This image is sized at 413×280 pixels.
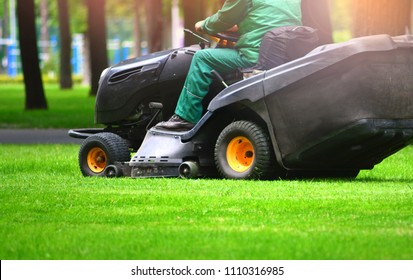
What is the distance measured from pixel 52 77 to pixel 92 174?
2280 inches

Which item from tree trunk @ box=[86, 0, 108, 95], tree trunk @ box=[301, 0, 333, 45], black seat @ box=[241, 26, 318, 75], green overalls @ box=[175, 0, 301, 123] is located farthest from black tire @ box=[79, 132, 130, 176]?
tree trunk @ box=[86, 0, 108, 95]

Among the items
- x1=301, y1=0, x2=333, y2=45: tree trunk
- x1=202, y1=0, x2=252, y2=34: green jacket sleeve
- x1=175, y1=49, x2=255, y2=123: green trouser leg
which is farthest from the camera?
x1=301, y1=0, x2=333, y2=45: tree trunk

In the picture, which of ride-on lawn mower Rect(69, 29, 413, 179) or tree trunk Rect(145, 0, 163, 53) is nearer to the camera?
ride-on lawn mower Rect(69, 29, 413, 179)

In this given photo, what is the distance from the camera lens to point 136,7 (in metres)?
52.4

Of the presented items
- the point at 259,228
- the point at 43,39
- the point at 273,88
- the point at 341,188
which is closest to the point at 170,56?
the point at 273,88

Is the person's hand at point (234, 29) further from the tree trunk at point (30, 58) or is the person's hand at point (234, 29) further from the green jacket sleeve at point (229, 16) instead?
the tree trunk at point (30, 58)

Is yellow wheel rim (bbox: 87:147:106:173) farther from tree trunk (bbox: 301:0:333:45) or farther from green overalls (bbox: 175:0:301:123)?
tree trunk (bbox: 301:0:333:45)

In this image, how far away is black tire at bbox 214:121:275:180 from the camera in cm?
1036

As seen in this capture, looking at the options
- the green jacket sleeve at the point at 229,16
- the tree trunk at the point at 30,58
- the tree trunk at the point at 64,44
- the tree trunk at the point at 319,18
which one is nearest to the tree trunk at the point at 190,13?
the tree trunk at the point at 319,18

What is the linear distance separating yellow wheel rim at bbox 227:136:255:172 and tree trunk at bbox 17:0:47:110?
17077 mm

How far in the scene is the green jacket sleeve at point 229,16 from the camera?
10.7 meters

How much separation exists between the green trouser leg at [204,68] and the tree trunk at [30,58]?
55.5 ft

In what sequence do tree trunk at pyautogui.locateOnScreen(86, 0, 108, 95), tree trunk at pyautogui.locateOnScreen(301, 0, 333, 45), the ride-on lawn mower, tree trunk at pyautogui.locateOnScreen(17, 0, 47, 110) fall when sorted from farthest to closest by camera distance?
tree trunk at pyautogui.locateOnScreen(86, 0, 108, 95) < tree trunk at pyautogui.locateOnScreen(17, 0, 47, 110) < tree trunk at pyautogui.locateOnScreen(301, 0, 333, 45) < the ride-on lawn mower

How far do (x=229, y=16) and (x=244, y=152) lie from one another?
44.7 inches
